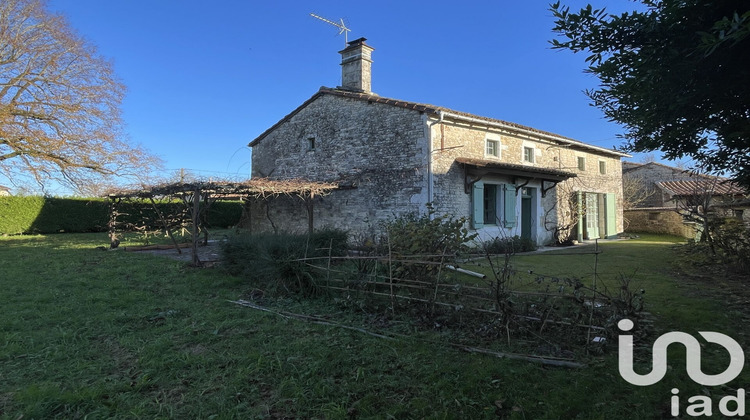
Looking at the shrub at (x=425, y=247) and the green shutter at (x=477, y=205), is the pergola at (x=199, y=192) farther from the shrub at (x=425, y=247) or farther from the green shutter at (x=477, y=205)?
the shrub at (x=425, y=247)

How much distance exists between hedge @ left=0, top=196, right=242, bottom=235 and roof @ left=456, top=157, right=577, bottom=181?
13.1 m

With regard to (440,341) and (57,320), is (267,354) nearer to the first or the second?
(440,341)

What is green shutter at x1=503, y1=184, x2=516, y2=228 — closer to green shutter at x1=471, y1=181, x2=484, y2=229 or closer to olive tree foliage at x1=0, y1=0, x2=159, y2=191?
green shutter at x1=471, y1=181, x2=484, y2=229

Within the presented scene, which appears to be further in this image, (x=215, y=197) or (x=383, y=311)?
(x=215, y=197)

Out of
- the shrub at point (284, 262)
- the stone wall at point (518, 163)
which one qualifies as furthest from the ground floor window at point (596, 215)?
the shrub at point (284, 262)

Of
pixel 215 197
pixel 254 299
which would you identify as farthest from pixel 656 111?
pixel 215 197

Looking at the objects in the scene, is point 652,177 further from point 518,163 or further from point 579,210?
point 518,163

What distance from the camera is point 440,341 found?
3803mm

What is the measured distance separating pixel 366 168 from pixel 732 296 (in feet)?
28.0

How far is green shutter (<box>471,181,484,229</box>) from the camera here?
10992mm

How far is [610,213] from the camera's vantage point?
53.5ft

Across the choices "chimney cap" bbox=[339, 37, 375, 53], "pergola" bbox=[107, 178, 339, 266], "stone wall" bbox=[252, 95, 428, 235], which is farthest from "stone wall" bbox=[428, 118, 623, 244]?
"chimney cap" bbox=[339, 37, 375, 53]
